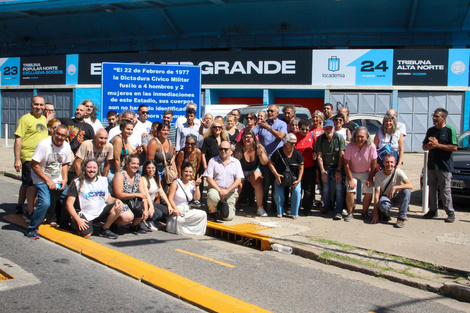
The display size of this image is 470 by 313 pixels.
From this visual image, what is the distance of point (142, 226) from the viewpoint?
7973mm

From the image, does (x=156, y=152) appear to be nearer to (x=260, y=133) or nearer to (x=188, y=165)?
(x=188, y=165)

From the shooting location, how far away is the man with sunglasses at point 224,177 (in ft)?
28.2

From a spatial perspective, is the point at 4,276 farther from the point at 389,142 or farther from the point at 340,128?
the point at 389,142

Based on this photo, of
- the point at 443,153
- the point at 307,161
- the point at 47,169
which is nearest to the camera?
the point at 47,169

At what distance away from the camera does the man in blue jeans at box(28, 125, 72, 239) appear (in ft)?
23.8

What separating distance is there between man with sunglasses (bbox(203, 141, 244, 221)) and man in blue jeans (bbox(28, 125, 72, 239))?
2513mm

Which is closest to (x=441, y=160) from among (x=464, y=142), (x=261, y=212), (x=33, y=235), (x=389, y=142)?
(x=389, y=142)

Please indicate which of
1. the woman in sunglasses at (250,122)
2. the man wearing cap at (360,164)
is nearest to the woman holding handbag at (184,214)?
the woman in sunglasses at (250,122)

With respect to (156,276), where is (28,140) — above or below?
above

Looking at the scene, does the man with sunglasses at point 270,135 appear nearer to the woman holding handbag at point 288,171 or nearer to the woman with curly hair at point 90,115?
the woman holding handbag at point 288,171

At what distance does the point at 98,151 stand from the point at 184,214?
5.80 ft

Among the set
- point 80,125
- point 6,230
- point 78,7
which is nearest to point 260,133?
point 80,125

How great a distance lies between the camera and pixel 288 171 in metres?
8.91

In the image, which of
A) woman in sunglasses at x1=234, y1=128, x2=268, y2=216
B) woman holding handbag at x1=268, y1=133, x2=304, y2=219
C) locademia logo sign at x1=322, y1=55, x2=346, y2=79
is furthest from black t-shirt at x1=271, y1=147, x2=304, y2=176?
locademia logo sign at x1=322, y1=55, x2=346, y2=79
